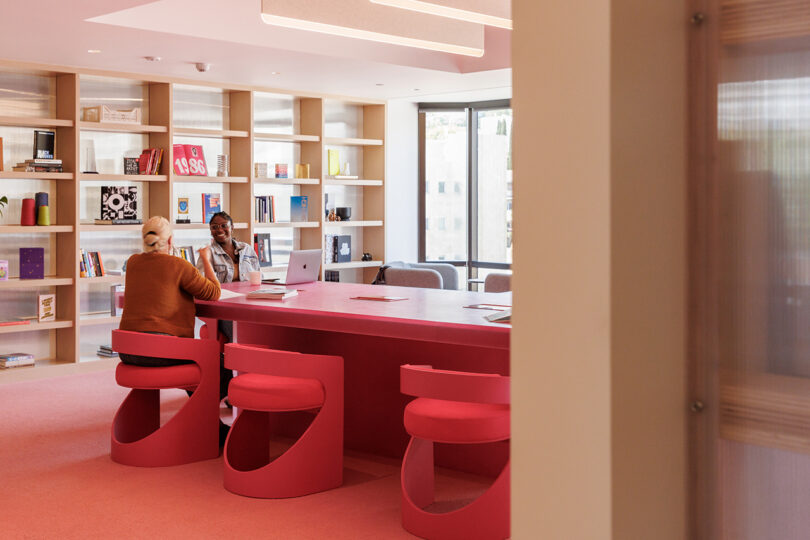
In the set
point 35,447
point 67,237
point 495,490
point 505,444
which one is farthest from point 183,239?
point 495,490

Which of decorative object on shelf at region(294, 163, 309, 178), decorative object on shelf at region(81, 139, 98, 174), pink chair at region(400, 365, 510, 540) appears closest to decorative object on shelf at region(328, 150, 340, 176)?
decorative object on shelf at region(294, 163, 309, 178)

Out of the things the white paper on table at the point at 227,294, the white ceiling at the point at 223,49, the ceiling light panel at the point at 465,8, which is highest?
the white ceiling at the point at 223,49

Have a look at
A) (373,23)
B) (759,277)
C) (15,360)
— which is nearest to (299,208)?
(15,360)

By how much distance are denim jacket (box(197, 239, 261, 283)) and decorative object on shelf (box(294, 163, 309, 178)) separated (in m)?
3.02

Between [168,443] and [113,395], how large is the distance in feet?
7.22

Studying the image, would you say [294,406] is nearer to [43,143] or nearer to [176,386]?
[176,386]

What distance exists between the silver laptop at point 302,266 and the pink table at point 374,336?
44 cm

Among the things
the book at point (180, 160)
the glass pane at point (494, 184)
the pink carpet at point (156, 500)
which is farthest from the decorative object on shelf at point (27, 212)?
the glass pane at point (494, 184)

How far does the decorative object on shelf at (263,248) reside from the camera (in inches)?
373

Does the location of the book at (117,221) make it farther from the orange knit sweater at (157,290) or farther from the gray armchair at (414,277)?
the orange knit sweater at (157,290)

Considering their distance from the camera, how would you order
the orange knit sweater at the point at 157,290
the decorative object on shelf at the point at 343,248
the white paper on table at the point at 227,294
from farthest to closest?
1. the decorative object on shelf at the point at 343,248
2. the white paper on table at the point at 227,294
3. the orange knit sweater at the point at 157,290

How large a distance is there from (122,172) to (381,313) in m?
4.83

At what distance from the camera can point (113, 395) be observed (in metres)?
6.86

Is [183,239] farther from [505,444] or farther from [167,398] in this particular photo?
[505,444]
